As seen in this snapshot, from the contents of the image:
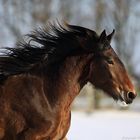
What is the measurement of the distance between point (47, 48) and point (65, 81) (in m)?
0.48

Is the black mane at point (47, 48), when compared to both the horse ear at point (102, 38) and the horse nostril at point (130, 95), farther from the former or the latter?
the horse nostril at point (130, 95)

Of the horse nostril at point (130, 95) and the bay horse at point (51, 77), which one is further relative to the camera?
the horse nostril at point (130, 95)

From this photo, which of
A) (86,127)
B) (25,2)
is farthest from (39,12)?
(86,127)

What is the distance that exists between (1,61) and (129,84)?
1.49m

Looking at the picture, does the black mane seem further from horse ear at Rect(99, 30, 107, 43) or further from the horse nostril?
the horse nostril

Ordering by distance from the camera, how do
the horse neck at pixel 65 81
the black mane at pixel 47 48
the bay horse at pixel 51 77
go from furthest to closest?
the black mane at pixel 47 48 → the horse neck at pixel 65 81 → the bay horse at pixel 51 77

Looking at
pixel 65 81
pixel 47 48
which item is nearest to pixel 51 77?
pixel 65 81

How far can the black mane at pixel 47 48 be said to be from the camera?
6207 millimetres

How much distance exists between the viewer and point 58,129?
5.83 m

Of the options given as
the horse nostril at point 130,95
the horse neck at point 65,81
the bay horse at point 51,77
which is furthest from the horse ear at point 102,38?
the horse nostril at point 130,95

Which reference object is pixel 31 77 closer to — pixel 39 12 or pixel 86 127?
pixel 86 127

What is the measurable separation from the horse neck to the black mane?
11 cm

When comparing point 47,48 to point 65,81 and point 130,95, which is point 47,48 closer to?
point 65,81

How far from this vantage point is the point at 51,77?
6.11 metres
